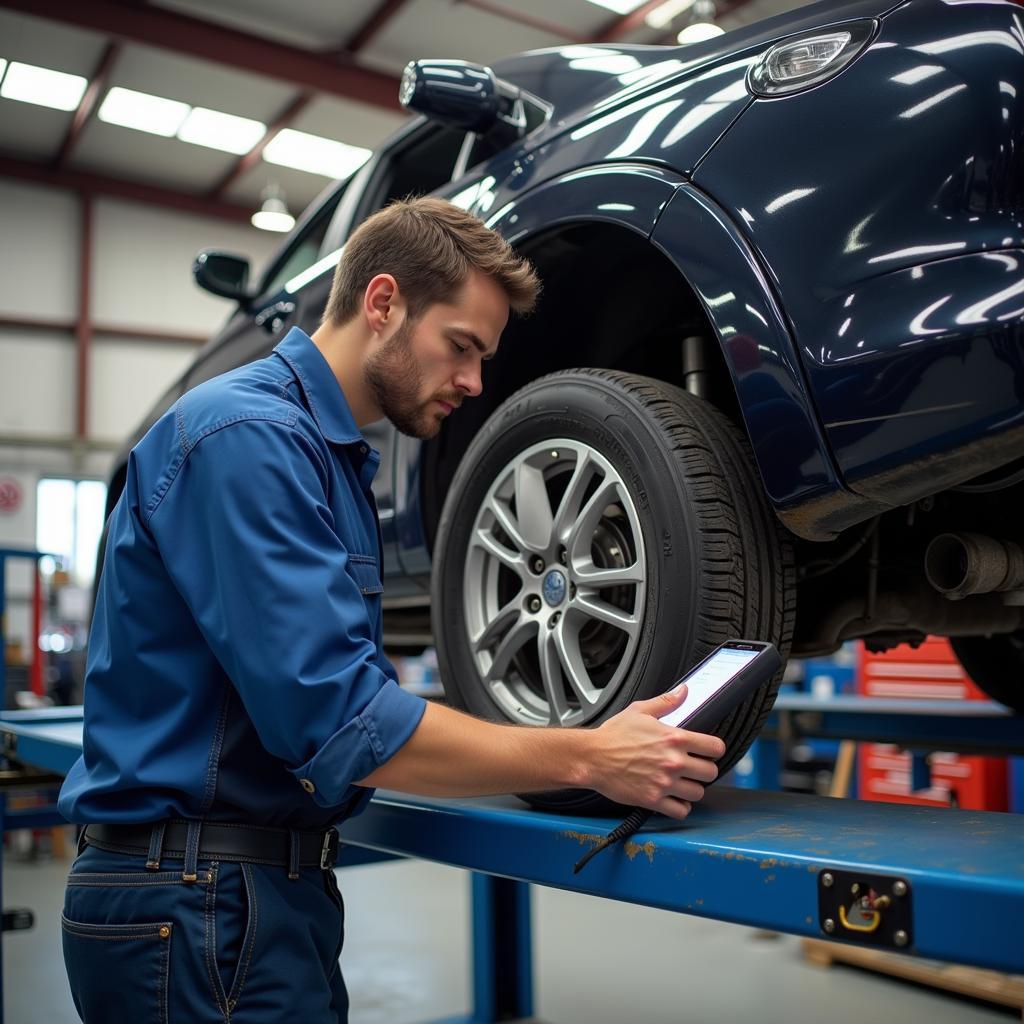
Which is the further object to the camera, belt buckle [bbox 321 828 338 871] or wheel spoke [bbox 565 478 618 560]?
wheel spoke [bbox 565 478 618 560]

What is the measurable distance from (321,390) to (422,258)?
21cm

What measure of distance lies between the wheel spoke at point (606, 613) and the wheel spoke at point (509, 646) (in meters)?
0.10

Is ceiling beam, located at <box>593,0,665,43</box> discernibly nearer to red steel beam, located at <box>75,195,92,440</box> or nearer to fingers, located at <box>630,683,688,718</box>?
red steel beam, located at <box>75,195,92,440</box>

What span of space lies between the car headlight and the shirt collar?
68cm

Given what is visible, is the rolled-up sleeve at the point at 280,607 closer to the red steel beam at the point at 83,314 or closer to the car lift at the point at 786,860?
the car lift at the point at 786,860

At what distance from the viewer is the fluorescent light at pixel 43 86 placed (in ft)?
31.3

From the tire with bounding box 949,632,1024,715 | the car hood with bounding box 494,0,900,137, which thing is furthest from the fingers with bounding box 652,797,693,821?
the tire with bounding box 949,632,1024,715

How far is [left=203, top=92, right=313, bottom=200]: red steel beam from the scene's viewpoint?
10203mm

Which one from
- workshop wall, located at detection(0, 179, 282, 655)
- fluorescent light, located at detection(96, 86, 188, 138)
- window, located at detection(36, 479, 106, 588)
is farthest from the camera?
window, located at detection(36, 479, 106, 588)

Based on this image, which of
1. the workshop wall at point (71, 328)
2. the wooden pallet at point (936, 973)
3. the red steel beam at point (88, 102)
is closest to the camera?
the wooden pallet at point (936, 973)

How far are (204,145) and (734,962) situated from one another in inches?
401

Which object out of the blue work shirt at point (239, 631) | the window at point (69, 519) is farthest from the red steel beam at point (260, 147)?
the blue work shirt at point (239, 631)

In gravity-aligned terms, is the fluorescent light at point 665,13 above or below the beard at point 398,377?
A: above

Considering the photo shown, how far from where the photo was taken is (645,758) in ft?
3.82
